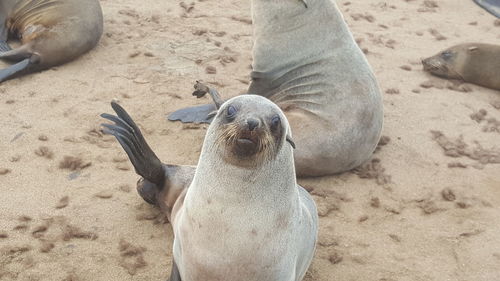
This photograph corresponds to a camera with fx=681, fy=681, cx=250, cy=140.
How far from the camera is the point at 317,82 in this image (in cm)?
466

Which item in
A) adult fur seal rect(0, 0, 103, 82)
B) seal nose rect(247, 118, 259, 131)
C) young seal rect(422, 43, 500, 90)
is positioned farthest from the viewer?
young seal rect(422, 43, 500, 90)

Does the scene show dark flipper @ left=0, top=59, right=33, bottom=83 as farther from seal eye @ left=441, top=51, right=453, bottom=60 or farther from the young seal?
seal eye @ left=441, top=51, right=453, bottom=60

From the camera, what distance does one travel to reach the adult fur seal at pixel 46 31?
5.73 metres

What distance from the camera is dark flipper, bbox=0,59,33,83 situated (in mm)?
5461

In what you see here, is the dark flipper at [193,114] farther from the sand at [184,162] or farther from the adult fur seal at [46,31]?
the adult fur seal at [46,31]

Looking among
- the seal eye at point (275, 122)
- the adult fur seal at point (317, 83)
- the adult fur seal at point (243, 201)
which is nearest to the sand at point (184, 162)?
the adult fur seal at point (317, 83)

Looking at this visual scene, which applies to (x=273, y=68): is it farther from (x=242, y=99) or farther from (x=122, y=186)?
(x=242, y=99)

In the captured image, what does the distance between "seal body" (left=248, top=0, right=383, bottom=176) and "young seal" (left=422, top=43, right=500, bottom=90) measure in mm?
2039

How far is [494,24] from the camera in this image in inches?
313

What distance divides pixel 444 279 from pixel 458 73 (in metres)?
3.32

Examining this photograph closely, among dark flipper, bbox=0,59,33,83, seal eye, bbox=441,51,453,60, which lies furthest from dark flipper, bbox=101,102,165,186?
seal eye, bbox=441,51,453,60

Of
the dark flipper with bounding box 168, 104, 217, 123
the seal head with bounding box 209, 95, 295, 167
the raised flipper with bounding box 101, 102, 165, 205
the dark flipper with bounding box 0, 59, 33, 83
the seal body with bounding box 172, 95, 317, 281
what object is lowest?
the dark flipper with bounding box 168, 104, 217, 123

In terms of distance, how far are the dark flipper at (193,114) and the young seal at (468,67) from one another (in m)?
2.55

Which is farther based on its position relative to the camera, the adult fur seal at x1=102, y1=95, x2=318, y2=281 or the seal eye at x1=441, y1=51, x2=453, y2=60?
the seal eye at x1=441, y1=51, x2=453, y2=60
